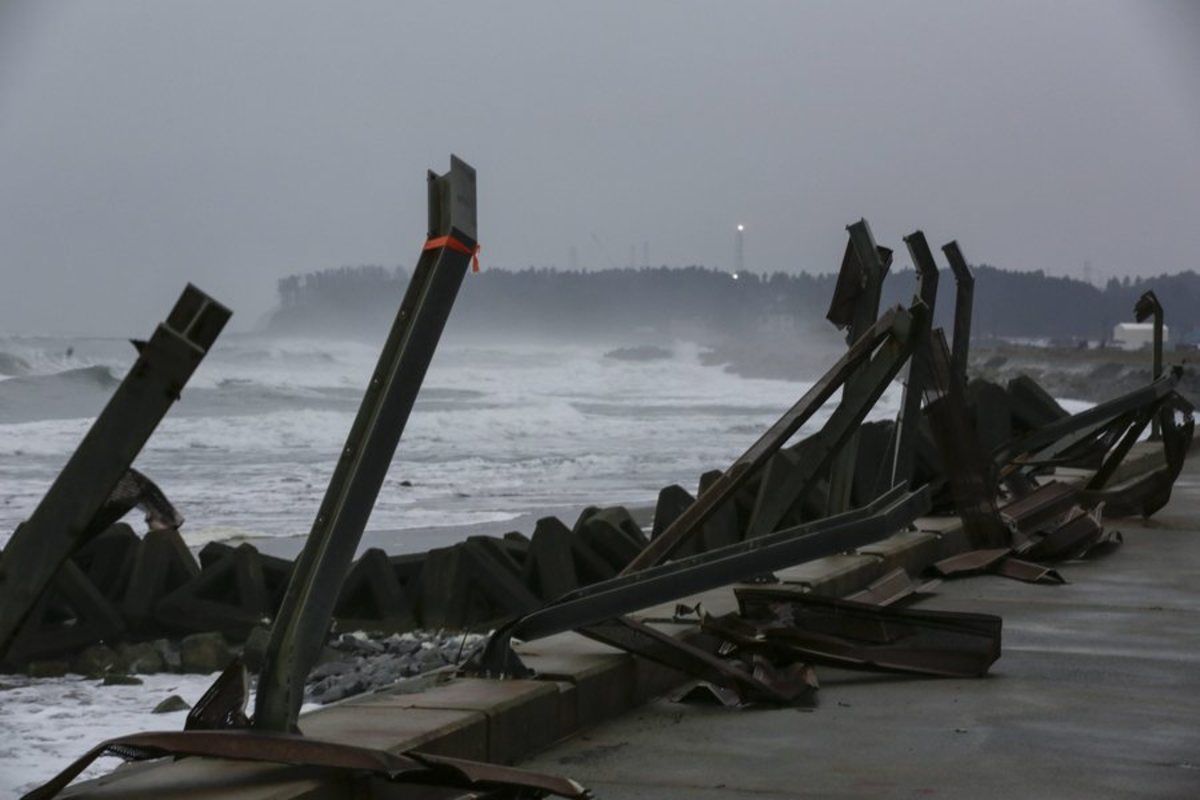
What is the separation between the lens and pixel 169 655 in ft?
33.1

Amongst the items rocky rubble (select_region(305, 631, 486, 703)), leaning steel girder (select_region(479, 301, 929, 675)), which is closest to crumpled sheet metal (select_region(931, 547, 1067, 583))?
leaning steel girder (select_region(479, 301, 929, 675))

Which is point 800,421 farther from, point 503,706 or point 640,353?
Answer: point 640,353

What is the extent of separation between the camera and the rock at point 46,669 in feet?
32.8

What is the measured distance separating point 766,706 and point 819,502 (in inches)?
231

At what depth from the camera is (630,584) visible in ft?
18.9

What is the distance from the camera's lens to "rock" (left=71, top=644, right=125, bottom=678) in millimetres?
10055

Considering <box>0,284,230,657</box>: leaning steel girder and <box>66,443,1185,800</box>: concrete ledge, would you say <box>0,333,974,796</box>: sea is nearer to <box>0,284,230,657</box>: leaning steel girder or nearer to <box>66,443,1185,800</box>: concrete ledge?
<box>66,443,1185,800</box>: concrete ledge

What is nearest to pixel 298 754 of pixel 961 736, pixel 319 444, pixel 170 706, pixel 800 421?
pixel 961 736

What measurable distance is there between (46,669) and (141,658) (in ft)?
1.89

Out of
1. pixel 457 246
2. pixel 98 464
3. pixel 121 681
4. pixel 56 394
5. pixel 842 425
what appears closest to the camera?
pixel 98 464

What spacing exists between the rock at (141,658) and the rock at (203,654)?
0.50ft

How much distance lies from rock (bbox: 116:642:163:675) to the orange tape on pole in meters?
6.17

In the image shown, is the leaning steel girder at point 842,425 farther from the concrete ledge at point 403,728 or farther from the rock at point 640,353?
the rock at point 640,353

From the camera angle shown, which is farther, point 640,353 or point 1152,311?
point 640,353
